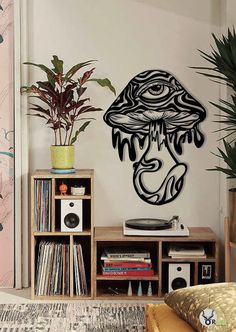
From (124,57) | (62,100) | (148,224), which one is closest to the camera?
(62,100)

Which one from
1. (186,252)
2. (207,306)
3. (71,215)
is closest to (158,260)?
(186,252)

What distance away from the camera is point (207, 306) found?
311cm

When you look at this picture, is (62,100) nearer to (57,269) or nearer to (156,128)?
(156,128)

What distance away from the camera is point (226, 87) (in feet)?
16.3

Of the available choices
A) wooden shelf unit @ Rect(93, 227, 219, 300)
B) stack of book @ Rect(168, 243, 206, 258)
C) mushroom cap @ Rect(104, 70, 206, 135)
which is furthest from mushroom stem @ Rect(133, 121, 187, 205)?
stack of book @ Rect(168, 243, 206, 258)

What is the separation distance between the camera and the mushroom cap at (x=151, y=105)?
5.14 m

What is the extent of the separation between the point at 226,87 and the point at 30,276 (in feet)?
6.25

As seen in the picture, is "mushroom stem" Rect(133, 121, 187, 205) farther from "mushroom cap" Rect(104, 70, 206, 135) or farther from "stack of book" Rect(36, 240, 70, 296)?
"stack of book" Rect(36, 240, 70, 296)

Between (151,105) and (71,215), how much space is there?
38.7 inches

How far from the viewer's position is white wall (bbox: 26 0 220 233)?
5086mm

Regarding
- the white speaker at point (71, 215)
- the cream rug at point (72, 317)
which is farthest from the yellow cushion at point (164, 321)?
the white speaker at point (71, 215)

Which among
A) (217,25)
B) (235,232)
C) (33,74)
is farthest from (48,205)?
(217,25)

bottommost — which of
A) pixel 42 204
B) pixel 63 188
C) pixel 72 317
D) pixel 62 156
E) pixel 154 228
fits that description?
pixel 72 317

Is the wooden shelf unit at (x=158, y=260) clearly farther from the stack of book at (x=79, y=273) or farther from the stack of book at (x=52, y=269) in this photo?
the stack of book at (x=52, y=269)
